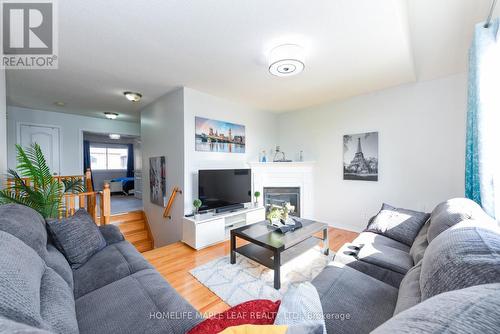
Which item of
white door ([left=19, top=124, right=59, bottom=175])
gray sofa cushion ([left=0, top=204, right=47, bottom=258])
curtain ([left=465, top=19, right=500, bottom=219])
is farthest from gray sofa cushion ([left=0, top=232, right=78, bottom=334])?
white door ([left=19, top=124, right=59, bottom=175])

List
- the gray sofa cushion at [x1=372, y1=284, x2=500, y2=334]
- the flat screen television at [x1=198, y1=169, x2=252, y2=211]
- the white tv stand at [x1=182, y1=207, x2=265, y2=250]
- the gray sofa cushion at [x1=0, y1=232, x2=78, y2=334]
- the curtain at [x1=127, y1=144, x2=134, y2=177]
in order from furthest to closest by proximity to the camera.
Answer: the curtain at [x1=127, y1=144, x2=134, y2=177] → the flat screen television at [x1=198, y1=169, x2=252, y2=211] → the white tv stand at [x1=182, y1=207, x2=265, y2=250] → the gray sofa cushion at [x1=0, y1=232, x2=78, y2=334] → the gray sofa cushion at [x1=372, y1=284, x2=500, y2=334]

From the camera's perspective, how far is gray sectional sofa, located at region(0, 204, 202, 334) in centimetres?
70

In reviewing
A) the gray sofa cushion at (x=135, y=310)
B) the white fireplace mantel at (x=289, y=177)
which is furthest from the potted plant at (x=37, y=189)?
the white fireplace mantel at (x=289, y=177)

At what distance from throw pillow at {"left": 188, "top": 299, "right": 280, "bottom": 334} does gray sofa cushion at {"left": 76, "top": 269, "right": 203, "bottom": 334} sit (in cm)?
35

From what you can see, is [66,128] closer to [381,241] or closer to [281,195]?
[281,195]

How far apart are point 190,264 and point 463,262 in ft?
8.27

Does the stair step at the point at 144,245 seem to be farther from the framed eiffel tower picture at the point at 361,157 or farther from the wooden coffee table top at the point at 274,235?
the framed eiffel tower picture at the point at 361,157

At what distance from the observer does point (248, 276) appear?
7.21 feet

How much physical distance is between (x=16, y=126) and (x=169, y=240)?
4.11 metres

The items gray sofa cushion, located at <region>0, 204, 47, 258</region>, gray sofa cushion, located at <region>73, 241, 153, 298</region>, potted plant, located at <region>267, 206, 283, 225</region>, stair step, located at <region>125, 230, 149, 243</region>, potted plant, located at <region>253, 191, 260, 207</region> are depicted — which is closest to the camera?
gray sofa cushion, located at <region>0, 204, 47, 258</region>

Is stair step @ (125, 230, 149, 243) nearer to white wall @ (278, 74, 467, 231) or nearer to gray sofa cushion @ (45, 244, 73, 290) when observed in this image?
gray sofa cushion @ (45, 244, 73, 290)

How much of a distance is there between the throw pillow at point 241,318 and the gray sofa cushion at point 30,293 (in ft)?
1.85

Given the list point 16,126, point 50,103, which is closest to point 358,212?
point 50,103

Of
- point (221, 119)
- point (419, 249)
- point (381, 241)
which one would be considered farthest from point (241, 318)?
point (221, 119)
